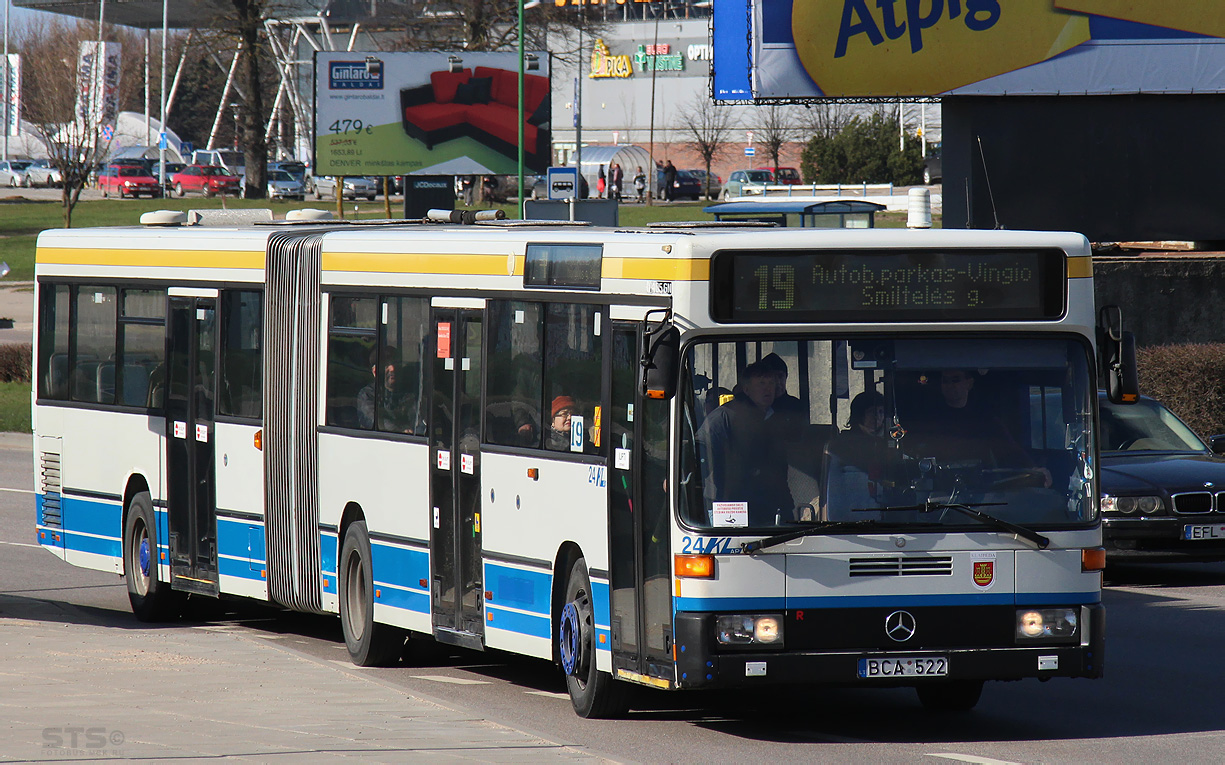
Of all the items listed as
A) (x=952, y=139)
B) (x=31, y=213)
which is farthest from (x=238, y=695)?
(x=31, y=213)

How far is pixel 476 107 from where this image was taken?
135 ft

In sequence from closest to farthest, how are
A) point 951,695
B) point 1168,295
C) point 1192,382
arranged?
point 951,695, point 1192,382, point 1168,295

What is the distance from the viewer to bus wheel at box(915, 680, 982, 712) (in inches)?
372

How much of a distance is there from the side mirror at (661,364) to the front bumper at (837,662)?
3.37 feet

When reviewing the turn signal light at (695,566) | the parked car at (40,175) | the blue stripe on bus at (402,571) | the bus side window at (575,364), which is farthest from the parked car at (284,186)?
the turn signal light at (695,566)

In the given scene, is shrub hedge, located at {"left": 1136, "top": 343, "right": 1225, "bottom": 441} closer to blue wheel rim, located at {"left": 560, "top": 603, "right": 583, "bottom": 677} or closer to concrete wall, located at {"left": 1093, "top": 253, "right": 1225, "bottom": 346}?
concrete wall, located at {"left": 1093, "top": 253, "right": 1225, "bottom": 346}

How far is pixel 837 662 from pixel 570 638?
5.31 ft

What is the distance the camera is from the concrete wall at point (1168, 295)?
2531 centimetres

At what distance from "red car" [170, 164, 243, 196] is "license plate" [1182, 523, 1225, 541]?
6783cm

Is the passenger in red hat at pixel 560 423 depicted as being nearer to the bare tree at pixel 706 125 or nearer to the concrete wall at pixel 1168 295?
the concrete wall at pixel 1168 295

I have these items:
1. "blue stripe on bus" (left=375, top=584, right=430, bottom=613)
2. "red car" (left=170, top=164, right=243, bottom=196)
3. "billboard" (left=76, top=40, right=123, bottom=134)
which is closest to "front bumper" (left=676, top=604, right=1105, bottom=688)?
"blue stripe on bus" (left=375, top=584, right=430, bottom=613)

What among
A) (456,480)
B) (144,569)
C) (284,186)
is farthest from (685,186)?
(456,480)

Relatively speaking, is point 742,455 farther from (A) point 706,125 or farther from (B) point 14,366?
(A) point 706,125

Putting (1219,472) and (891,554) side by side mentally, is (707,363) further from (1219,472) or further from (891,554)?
(1219,472)
